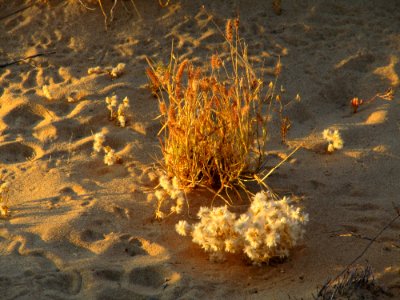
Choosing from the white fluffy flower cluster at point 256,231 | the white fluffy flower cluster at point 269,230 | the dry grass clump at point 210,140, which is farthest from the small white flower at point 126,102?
the white fluffy flower cluster at point 269,230

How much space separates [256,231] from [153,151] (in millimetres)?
1599

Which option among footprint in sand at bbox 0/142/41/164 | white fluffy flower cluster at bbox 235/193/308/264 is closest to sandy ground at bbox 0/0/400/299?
footprint in sand at bbox 0/142/41/164

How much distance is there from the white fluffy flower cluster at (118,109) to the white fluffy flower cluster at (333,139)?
5.06 feet

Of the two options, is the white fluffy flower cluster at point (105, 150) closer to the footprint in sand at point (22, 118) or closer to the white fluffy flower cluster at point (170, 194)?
the white fluffy flower cluster at point (170, 194)

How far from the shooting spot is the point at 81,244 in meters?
3.47

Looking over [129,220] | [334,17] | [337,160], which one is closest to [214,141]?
[129,220]

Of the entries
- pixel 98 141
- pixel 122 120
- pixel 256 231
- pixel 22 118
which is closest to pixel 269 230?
pixel 256 231

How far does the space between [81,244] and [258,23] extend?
3.51 m

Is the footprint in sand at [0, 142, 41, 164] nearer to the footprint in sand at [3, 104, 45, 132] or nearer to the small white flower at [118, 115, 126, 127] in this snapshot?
the footprint in sand at [3, 104, 45, 132]

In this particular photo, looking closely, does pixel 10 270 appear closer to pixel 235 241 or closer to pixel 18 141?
pixel 235 241

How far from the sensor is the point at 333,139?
426 centimetres

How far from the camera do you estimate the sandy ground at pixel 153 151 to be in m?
3.17

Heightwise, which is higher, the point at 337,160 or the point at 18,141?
the point at 18,141

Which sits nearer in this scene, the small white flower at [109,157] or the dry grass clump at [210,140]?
the dry grass clump at [210,140]
